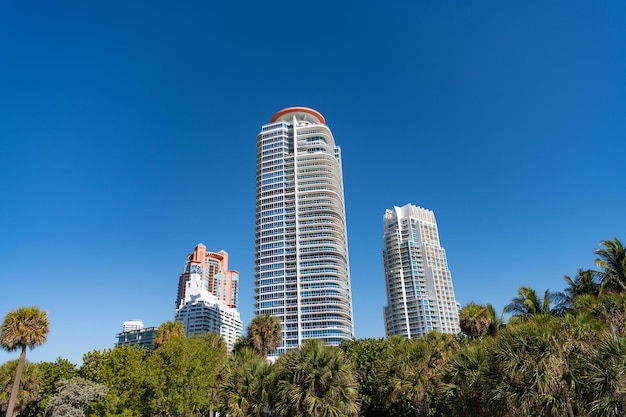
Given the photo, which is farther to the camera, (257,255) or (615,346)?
(257,255)

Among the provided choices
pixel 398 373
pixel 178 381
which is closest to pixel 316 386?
pixel 398 373

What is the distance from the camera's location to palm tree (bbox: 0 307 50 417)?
3538 centimetres

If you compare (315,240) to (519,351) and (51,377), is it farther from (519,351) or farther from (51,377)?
(519,351)

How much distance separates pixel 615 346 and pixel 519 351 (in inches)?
143

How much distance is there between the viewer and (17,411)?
1564 inches

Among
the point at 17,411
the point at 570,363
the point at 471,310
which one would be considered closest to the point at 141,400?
the point at 17,411

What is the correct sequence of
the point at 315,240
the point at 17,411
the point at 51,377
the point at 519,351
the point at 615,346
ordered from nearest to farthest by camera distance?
the point at 615,346 → the point at 519,351 → the point at 17,411 → the point at 51,377 → the point at 315,240

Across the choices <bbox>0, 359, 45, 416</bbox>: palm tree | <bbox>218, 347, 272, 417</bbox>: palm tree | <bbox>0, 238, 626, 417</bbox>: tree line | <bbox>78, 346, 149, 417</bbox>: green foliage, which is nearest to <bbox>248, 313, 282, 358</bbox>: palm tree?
<bbox>0, 238, 626, 417</bbox>: tree line

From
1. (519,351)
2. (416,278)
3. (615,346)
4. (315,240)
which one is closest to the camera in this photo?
(615,346)

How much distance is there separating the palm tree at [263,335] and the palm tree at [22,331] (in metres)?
20.3

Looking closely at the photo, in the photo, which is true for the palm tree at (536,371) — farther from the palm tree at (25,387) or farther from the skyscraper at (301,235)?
the skyscraper at (301,235)

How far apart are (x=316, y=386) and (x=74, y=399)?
21045 mm

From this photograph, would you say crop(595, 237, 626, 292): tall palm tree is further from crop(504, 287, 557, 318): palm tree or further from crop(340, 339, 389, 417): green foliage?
crop(340, 339, 389, 417): green foliage

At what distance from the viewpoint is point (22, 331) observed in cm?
3572
